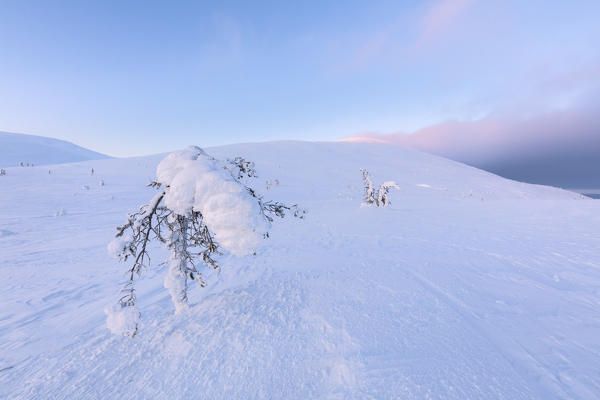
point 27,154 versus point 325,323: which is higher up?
point 27,154

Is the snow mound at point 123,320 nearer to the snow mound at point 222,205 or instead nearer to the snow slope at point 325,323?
the snow slope at point 325,323

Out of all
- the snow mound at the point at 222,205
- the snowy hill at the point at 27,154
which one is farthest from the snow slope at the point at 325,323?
the snowy hill at the point at 27,154

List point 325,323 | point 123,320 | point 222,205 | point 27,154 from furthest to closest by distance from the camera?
point 27,154
point 325,323
point 222,205
point 123,320

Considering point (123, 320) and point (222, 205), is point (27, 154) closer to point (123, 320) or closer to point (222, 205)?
point (123, 320)

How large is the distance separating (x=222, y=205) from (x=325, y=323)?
1864mm

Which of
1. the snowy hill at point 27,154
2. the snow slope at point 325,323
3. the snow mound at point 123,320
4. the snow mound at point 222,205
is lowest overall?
the snow slope at point 325,323

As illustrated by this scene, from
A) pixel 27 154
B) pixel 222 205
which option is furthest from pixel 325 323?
pixel 27 154

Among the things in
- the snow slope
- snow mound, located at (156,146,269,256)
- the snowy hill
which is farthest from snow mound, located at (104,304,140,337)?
the snowy hill

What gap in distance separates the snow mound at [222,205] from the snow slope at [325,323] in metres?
1.11

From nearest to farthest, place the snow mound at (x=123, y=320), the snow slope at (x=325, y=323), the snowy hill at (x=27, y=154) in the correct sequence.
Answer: the snow slope at (x=325, y=323) → the snow mound at (x=123, y=320) → the snowy hill at (x=27, y=154)

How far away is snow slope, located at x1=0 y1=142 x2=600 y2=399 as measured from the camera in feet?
7.22

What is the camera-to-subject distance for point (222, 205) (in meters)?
2.75

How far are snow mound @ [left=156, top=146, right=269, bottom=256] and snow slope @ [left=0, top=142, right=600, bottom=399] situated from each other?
43.8 inches

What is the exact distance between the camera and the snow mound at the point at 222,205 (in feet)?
9.01
